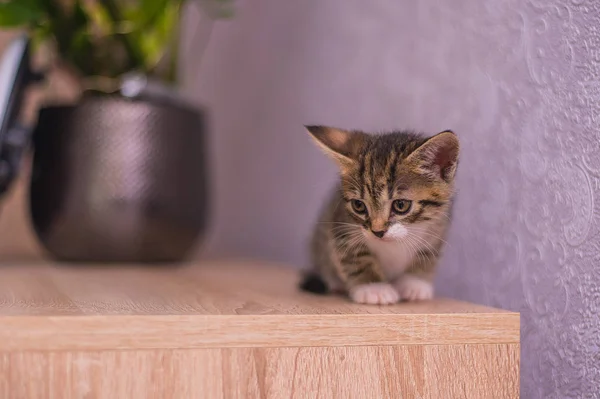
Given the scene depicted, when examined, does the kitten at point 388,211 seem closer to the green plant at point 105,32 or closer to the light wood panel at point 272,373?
the light wood panel at point 272,373

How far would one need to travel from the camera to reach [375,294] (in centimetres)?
80

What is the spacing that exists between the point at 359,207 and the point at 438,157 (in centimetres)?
12

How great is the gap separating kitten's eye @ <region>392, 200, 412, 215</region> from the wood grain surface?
115mm

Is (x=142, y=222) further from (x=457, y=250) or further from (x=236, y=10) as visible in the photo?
(x=236, y=10)

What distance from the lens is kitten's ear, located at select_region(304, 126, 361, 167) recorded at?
840mm

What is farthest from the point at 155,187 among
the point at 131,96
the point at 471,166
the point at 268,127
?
the point at 471,166

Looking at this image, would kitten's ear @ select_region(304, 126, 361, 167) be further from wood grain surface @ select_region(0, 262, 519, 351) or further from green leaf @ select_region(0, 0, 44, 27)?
green leaf @ select_region(0, 0, 44, 27)

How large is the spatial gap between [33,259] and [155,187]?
375 mm

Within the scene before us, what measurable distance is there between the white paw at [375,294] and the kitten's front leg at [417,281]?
0.07ft

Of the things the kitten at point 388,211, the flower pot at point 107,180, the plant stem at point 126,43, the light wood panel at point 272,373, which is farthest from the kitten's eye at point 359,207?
the plant stem at point 126,43

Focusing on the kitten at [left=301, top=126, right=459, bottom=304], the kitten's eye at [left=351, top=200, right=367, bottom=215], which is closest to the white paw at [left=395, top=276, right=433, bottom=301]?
the kitten at [left=301, top=126, right=459, bottom=304]

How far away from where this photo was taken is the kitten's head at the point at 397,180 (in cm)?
79

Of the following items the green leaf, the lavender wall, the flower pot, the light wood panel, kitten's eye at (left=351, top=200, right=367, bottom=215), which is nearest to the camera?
the light wood panel

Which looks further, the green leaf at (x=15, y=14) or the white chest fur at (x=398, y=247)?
the green leaf at (x=15, y=14)
